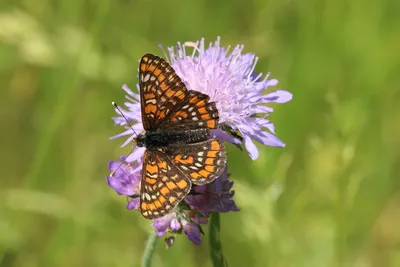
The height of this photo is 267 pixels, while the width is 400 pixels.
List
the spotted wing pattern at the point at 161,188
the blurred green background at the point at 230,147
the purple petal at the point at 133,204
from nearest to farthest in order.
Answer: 1. the spotted wing pattern at the point at 161,188
2. the purple petal at the point at 133,204
3. the blurred green background at the point at 230,147

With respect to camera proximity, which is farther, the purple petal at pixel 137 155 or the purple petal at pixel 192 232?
the purple petal at pixel 137 155

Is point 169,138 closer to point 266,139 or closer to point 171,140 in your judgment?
point 171,140

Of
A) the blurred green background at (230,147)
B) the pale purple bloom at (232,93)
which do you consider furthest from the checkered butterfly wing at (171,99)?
the blurred green background at (230,147)

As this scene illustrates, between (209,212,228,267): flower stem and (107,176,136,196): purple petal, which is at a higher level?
(107,176,136,196): purple petal

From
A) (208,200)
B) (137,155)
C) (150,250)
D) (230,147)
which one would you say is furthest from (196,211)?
(230,147)

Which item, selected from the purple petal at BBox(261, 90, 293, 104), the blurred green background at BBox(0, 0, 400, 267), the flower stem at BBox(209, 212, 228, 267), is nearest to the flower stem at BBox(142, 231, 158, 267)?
the flower stem at BBox(209, 212, 228, 267)

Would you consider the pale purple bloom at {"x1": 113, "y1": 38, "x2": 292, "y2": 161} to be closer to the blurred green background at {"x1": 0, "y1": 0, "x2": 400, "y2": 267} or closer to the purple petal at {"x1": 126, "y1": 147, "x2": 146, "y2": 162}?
the purple petal at {"x1": 126, "y1": 147, "x2": 146, "y2": 162}

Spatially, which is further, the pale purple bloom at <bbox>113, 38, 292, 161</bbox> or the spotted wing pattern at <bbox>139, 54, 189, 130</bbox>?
the pale purple bloom at <bbox>113, 38, 292, 161</bbox>

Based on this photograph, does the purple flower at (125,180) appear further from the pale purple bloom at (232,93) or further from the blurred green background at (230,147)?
the blurred green background at (230,147)
